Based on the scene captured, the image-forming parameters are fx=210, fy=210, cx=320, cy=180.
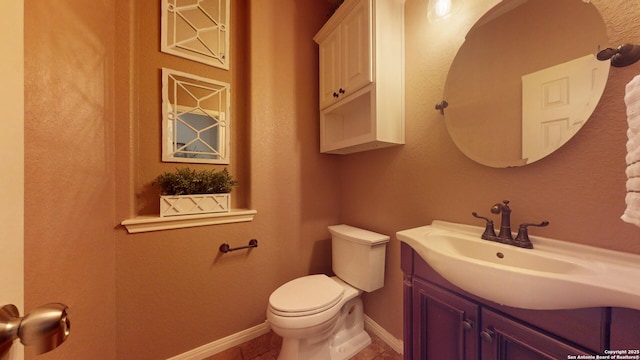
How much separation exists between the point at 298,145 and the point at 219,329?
136cm

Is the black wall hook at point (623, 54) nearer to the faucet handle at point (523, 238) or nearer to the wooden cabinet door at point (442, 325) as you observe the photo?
the faucet handle at point (523, 238)

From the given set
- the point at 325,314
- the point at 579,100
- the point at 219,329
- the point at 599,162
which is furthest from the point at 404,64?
the point at 219,329

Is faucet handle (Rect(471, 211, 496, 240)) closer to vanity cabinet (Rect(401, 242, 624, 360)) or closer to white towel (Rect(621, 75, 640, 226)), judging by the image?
vanity cabinet (Rect(401, 242, 624, 360))

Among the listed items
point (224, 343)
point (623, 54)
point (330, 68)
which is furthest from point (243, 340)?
point (623, 54)

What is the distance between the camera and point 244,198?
5.06 feet

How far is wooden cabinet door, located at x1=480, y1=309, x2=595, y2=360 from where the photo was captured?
0.55m

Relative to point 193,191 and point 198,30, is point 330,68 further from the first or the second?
point 193,191

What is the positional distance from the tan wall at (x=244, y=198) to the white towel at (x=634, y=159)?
1.46m

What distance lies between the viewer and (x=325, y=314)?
1133 mm

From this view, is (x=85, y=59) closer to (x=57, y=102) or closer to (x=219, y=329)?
(x=57, y=102)

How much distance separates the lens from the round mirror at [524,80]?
2.34 ft

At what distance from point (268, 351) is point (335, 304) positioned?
2.08ft

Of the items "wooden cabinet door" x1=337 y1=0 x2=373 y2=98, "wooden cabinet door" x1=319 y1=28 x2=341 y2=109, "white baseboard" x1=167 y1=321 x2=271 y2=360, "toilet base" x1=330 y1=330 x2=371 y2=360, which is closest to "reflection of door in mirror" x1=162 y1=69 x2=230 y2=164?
"wooden cabinet door" x1=319 y1=28 x2=341 y2=109

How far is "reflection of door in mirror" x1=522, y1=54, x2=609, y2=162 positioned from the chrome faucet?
0.71 ft
